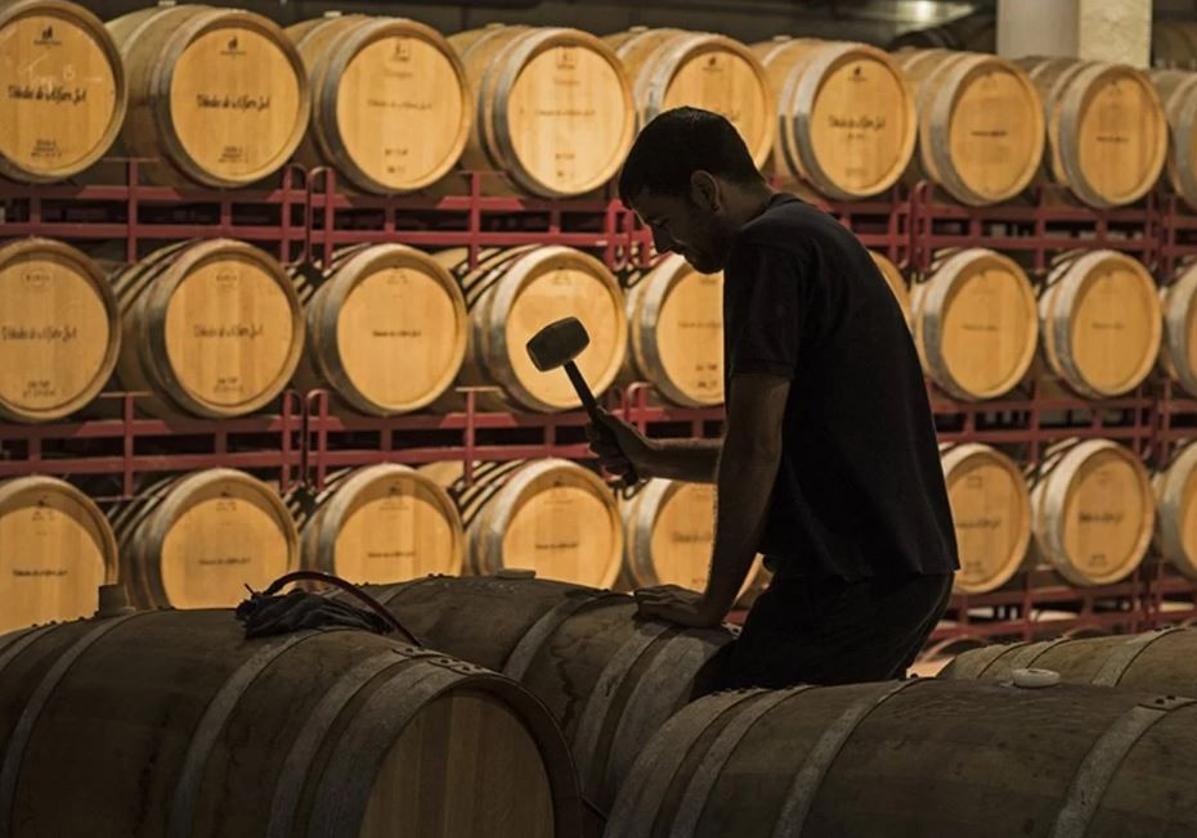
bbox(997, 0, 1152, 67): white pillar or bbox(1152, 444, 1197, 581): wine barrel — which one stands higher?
bbox(997, 0, 1152, 67): white pillar

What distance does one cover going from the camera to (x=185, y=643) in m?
4.59

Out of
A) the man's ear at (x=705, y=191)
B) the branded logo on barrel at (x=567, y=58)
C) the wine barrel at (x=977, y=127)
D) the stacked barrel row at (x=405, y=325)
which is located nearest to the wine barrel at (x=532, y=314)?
the stacked barrel row at (x=405, y=325)

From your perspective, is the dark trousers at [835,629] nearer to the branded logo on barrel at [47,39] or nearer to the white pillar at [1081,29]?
the branded logo on barrel at [47,39]

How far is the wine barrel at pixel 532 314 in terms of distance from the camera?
9375 millimetres

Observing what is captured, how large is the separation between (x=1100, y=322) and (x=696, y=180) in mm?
6757

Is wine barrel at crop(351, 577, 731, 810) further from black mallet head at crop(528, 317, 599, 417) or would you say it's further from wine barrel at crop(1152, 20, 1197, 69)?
wine barrel at crop(1152, 20, 1197, 69)

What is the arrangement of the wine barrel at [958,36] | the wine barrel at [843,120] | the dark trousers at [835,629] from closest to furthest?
1. the dark trousers at [835,629]
2. the wine barrel at [843,120]
3. the wine barrel at [958,36]

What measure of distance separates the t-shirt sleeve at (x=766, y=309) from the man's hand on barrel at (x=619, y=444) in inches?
26.3

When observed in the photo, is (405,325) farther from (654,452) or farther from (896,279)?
(654,452)

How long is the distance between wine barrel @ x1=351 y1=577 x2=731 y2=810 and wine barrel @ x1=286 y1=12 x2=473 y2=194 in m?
3.94

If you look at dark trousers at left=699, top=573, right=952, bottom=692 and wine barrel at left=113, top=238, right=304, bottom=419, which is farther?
wine barrel at left=113, top=238, right=304, bottom=419

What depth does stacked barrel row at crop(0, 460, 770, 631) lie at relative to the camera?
8.47 meters

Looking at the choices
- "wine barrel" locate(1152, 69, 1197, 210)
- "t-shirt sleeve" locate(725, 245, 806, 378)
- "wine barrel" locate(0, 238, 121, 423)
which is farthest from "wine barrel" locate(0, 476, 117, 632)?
"wine barrel" locate(1152, 69, 1197, 210)

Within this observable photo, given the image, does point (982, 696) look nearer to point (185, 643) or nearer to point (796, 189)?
point (185, 643)
